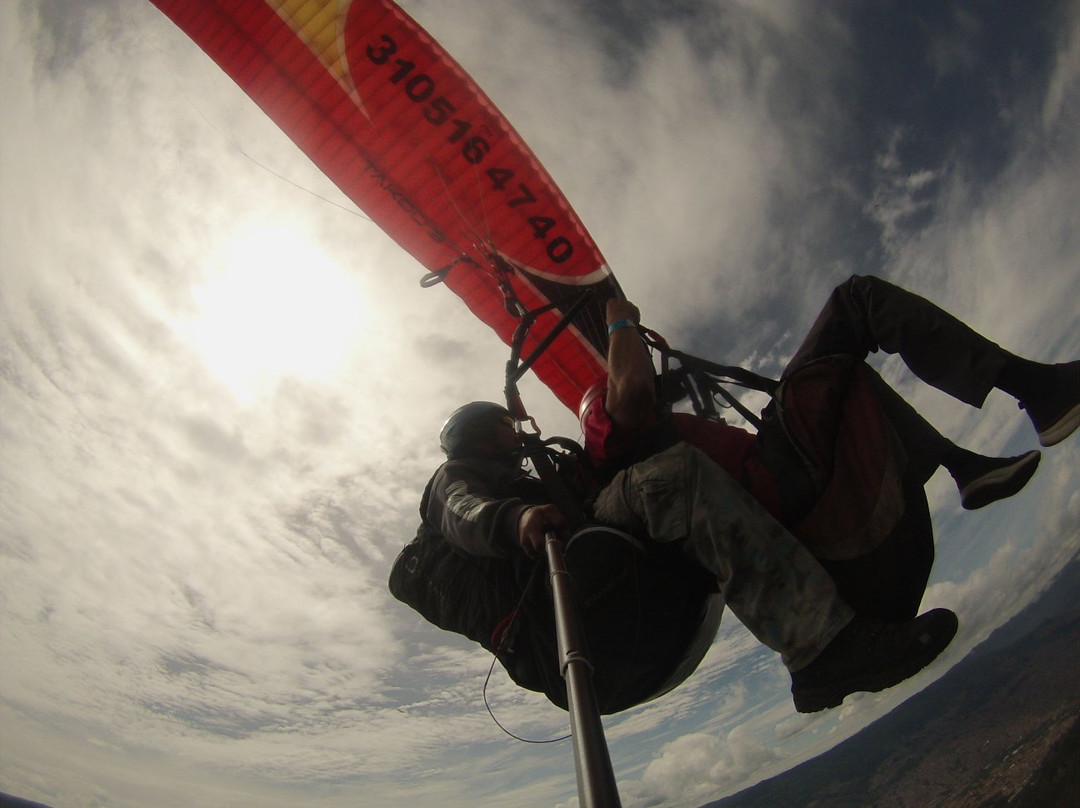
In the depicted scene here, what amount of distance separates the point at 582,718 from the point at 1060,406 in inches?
89.8

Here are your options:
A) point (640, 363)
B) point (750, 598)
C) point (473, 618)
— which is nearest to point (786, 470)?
point (750, 598)

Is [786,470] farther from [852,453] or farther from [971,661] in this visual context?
[971,661]

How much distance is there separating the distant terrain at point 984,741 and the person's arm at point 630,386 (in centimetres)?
12075

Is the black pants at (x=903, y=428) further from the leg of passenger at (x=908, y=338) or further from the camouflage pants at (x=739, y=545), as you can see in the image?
the camouflage pants at (x=739, y=545)

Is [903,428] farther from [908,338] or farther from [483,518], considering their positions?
[483,518]

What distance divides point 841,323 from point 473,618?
2.32 metres

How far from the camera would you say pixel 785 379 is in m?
2.22

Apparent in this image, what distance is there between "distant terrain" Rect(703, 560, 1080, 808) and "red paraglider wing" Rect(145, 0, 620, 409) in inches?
4700

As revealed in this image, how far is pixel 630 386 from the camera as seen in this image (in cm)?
229

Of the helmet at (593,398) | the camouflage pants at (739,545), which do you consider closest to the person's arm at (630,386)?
the helmet at (593,398)

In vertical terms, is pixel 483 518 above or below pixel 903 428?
below

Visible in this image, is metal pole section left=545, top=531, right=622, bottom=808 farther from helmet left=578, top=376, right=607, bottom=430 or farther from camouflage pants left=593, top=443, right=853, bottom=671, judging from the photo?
helmet left=578, top=376, right=607, bottom=430

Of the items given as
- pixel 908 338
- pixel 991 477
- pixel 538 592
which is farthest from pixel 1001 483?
pixel 538 592

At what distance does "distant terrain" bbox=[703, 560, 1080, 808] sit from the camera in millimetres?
Answer: 91562
